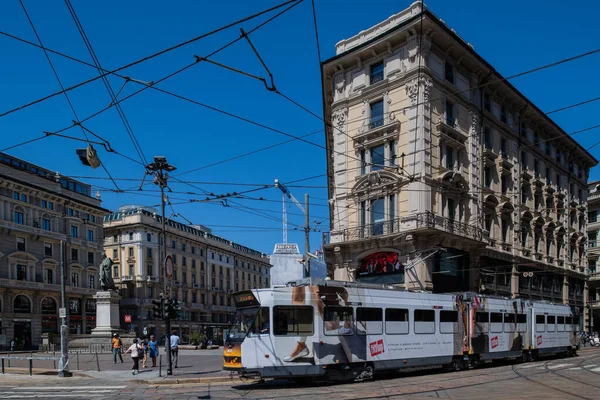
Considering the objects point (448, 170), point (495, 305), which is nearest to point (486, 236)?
point (448, 170)

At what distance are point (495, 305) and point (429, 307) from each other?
17.5ft

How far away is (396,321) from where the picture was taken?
19.4 meters

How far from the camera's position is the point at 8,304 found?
57031 mm

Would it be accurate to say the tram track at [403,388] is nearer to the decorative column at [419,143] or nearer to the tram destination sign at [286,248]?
the decorative column at [419,143]

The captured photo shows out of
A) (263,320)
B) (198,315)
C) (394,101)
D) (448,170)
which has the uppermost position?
(394,101)

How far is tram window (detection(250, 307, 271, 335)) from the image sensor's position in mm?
16625

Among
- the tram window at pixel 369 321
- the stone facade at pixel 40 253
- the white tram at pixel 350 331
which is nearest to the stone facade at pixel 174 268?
the stone facade at pixel 40 253

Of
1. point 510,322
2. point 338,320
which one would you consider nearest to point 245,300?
point 338,320

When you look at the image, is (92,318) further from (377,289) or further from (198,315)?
(377,289)

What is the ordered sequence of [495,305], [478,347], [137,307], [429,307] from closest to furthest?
[429,307], [478,347], [495,305], [137,307]

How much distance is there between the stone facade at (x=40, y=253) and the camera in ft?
188

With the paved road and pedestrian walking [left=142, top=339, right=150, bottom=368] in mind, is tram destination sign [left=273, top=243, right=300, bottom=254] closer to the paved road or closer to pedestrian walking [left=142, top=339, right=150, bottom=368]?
pedestrian walking [left=142, top=339, right=150, bottom=368]

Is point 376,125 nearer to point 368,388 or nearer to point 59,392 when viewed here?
point 368,388

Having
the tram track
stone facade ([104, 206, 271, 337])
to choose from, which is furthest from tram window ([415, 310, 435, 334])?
stone facade ([104, 206, 271, 337])
